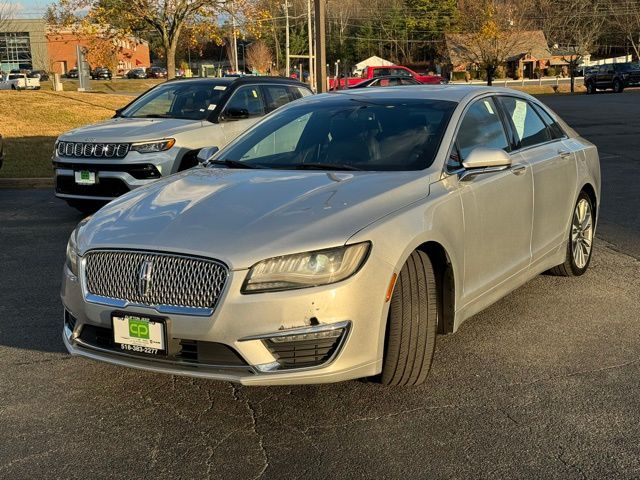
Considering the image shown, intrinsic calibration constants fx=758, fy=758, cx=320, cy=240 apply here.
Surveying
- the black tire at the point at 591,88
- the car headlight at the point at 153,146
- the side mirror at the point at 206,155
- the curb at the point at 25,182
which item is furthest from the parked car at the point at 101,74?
the side mirror at the point at 206,155

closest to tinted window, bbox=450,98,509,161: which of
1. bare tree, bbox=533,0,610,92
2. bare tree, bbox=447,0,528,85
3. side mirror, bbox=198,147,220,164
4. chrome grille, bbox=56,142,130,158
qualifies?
side mirror, bbox=198,147,220,164

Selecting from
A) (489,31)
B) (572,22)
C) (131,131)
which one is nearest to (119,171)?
(131,131)

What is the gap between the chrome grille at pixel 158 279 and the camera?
3502 millimetres

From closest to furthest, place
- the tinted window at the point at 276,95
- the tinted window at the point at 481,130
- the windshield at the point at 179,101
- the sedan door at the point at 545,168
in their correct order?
the tinted window at the point at 481,130, the sedan door at the point at 545,168, the windshield at the point at 179,101, the tinted window at the point at 276,95

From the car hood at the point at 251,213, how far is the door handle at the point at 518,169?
1009 millimetres

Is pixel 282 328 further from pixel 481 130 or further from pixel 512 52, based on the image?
pixel 512 52

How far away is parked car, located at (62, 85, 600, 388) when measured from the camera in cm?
348

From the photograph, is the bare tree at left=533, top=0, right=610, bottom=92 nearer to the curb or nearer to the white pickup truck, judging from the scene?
the white pickup truck

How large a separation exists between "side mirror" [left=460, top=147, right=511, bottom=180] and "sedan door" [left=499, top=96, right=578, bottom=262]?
0.87 meters

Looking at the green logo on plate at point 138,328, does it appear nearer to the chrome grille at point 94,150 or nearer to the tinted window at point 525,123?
the tinted window at point 525,123

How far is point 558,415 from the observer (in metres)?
3.78

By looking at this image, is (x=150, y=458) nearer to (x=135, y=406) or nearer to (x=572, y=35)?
(x=135, y=406)

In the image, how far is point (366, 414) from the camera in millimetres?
3824

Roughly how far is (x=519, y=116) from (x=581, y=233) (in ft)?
4.11
